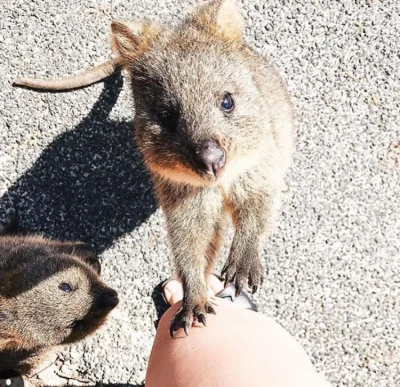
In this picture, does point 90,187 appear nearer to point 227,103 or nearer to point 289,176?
point 289,176

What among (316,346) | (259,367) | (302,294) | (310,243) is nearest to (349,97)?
(310,243)

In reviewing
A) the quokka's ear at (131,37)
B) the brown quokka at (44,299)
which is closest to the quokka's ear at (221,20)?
the quokka's ear at (131,37)

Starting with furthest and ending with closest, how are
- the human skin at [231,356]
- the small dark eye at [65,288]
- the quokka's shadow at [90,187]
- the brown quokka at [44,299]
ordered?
the quokka's shadow at [90,187] < the small dark eye at [65,288] < the brown quokka at [44,299] < the human skin at [231,356]

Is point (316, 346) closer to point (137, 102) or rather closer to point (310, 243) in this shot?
point (310, 243)

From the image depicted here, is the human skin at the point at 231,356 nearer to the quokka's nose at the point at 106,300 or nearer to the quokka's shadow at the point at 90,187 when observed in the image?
the quokka's nose at the point at 106,300

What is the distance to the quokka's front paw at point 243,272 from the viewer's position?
3068 mm

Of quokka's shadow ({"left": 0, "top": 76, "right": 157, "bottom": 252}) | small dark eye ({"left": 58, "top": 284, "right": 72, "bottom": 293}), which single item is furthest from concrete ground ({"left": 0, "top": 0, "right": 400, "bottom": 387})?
small dark eye ({"left": 58, "top": 284, "right": 72, "bottom": 293})

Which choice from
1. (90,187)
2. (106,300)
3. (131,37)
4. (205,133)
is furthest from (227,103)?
(90,187)

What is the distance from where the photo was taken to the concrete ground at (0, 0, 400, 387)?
4199 mm

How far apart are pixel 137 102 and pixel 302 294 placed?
6.95ft

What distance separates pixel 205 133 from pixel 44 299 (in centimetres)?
Result: 174

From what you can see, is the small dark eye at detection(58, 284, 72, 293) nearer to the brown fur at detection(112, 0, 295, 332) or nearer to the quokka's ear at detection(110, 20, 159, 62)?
the brown fur at detection(112, 0, 295, 332)

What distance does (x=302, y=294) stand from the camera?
4.22m

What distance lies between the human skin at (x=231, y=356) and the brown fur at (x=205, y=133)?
0.12 m
